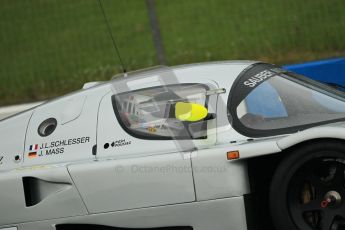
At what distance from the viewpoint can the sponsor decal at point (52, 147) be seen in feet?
16.9

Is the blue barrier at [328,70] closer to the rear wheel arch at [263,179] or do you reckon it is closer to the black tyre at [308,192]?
the rear wheel arch at [263,179]

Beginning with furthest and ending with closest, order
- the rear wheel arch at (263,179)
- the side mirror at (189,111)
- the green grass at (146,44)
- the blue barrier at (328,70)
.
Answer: the green grass at (146,44), the blue barrier at (328,70), the side mirror at (189,111), the rear wheel arch at (263,179)

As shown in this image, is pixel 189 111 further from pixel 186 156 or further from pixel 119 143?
pixel 119 143

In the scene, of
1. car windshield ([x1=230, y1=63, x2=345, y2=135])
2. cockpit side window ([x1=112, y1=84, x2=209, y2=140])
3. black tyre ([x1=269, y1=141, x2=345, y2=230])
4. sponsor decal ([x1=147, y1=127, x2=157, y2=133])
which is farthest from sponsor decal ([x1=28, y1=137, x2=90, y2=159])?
black tyre ([x1=269, y1=141, x2=345, y2=230])

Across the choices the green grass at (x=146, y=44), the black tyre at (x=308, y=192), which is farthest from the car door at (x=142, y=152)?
the green grass at (x=146, y=44)

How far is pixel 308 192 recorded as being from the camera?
4.56 m

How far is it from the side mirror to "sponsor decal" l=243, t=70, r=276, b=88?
15.6 inches

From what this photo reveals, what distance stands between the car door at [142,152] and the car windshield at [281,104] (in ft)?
0.91

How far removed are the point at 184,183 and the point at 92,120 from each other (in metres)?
1.00

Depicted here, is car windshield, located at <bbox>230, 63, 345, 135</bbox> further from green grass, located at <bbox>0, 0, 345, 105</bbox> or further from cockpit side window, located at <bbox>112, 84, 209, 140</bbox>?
green grass, located at <bbox>0, 0, 345, 105</bbox>

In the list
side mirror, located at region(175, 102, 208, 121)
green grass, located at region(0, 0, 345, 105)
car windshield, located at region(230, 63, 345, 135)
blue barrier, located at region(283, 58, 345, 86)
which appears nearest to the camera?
car windshield, located at region(230, 63, 345, 135)

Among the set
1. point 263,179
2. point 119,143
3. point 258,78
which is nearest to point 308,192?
point 263,179

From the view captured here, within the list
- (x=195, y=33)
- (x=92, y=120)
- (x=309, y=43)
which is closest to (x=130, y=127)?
(x=92, y=120)

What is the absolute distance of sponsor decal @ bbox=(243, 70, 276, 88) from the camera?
5004 mm
